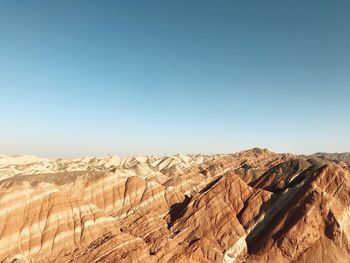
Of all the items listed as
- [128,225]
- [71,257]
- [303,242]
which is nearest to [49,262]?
[71,257]

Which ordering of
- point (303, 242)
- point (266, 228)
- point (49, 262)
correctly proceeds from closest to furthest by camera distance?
1. point (49, 262)
2. point (303, 242)
3. point (266, 228)

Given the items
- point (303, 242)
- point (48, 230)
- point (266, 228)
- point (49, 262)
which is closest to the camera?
point (49, 262)

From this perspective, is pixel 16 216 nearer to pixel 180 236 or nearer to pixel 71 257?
pixel 71 257

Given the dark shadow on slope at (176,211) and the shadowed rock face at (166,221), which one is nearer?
the shadowed rock face at (166,221)

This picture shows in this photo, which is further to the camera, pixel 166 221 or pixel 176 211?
pixel 176 211

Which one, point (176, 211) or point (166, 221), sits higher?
point (176, 211)

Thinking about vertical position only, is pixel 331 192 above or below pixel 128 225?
Result: above

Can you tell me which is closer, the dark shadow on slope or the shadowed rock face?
the shadowed rock face

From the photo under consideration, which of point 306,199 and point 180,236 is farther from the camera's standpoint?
point 306,199
